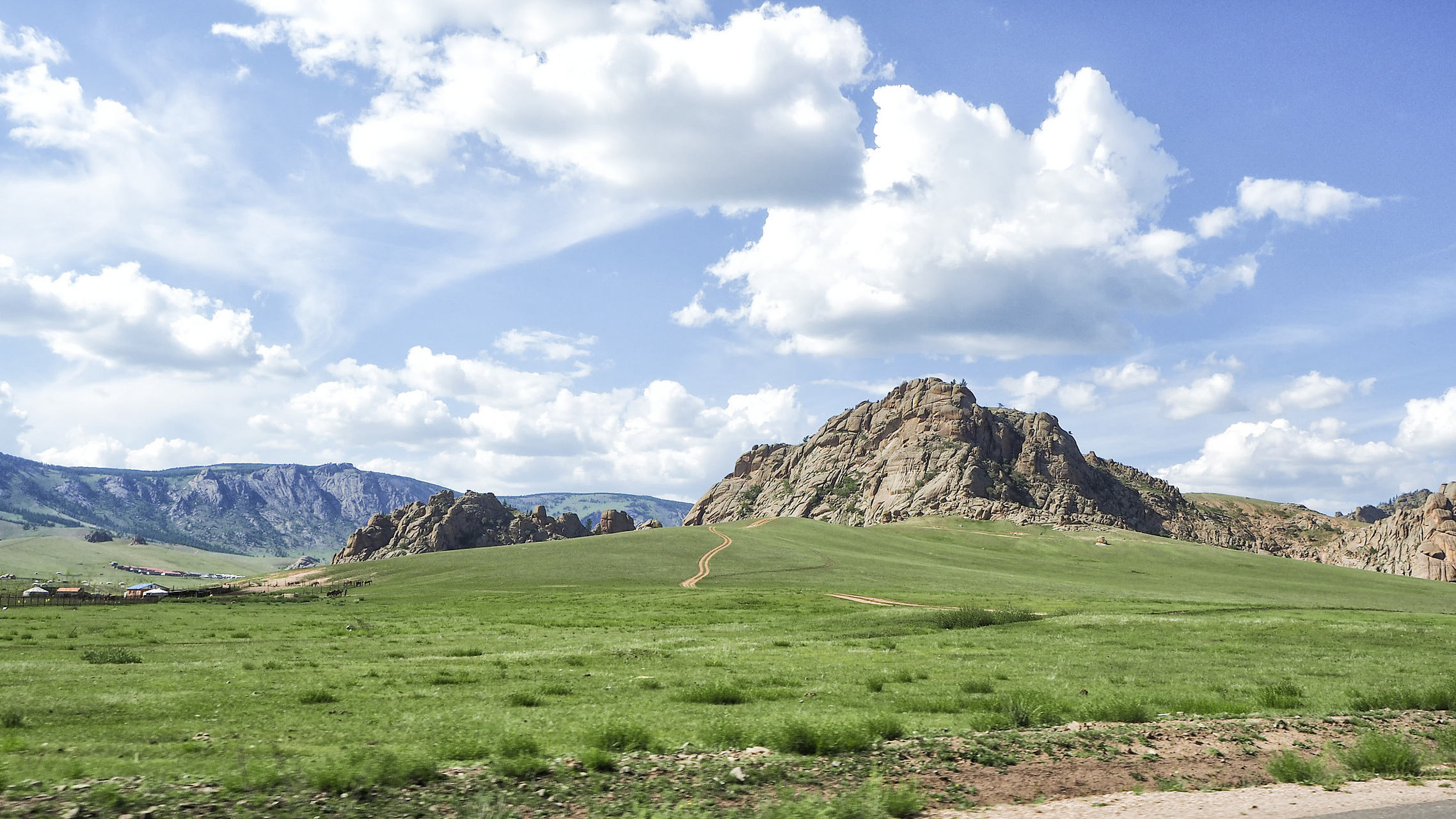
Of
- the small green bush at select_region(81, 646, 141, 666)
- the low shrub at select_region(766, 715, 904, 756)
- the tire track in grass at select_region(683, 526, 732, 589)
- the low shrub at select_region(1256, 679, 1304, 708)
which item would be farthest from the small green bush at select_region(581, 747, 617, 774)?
the tire track in grass at select_region(683, 526, 732, 589)

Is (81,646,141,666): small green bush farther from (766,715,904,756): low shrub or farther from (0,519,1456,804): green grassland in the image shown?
(766,715,904,756): low shrub

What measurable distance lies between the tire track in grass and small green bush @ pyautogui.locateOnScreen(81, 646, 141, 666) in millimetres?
65729

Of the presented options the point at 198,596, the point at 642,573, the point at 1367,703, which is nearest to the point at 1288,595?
the point at 642,573

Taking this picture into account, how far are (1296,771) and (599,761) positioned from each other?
39.8 feet

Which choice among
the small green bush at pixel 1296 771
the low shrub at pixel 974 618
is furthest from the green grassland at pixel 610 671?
Answer: the small green bush at pixel 1296 771

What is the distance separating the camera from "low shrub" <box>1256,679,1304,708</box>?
2114 centimetres

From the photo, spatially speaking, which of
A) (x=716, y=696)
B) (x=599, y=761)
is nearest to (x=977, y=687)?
(x=716, y=696)

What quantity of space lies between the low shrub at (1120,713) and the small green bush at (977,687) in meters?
4.08

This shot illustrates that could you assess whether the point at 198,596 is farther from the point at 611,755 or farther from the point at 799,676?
the point at 611,755

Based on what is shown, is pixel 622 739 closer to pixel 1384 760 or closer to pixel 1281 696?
pixel 1384 760

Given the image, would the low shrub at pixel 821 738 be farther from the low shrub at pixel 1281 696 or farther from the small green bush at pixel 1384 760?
the low shrub at pixel 1281 696

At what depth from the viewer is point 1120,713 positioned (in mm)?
18156

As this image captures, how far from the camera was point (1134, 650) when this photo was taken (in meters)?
36.3

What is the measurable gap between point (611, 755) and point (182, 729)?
920 cm
